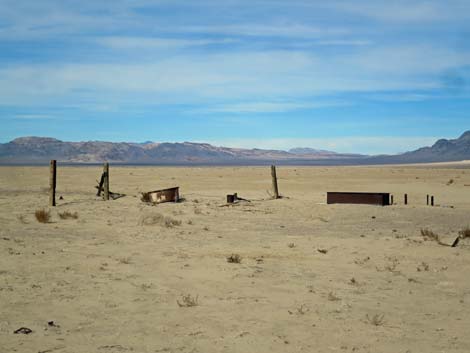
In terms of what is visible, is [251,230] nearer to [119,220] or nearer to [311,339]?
[119,220]

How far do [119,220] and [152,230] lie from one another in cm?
251

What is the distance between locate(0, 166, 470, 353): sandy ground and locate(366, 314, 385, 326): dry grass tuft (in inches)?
0.9

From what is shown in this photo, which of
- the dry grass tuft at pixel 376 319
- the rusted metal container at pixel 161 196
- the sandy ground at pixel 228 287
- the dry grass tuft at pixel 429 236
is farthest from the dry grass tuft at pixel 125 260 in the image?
the rusted metal container at pixel 161 196

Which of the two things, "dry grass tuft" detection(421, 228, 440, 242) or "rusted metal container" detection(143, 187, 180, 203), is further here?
"rusted metal container" detection(143, 187, 180, 203)

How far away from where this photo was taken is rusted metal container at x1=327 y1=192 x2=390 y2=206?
2261 cm

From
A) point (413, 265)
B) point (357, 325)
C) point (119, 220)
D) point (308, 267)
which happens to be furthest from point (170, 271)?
point (119, 220)

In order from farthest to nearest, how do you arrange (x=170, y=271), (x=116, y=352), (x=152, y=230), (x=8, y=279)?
1. (x=152, y=230)
2. (x=170, y=271)
3. (x=8, y=279)
4. (x=116, y=352)

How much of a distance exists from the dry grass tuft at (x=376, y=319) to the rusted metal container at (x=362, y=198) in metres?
15.5

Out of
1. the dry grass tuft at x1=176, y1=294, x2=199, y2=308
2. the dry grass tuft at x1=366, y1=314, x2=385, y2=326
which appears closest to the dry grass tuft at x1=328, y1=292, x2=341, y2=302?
the dry grass tuft at x1=366, y1=314, x2=385, y2=326

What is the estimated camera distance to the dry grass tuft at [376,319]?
723 cm

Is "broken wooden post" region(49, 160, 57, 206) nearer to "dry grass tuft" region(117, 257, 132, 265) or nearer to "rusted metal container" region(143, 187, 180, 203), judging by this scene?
"rusted metal container" region(143, 187, 180, 203)

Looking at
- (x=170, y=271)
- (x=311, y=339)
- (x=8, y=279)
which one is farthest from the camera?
(x=170, y=271)

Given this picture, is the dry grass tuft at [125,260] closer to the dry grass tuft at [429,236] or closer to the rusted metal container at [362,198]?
the dry grass tuft at [429,236]

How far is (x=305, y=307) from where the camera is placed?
8.03 m
